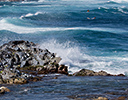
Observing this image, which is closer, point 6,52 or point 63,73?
point 63,73

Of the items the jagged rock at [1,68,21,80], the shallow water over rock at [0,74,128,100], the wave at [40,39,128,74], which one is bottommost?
the wave at [40,39,128,74]

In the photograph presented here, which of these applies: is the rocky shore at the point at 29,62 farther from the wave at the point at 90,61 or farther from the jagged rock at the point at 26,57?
the wave at the point at 90,61

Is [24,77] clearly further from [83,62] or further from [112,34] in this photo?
[112,34]

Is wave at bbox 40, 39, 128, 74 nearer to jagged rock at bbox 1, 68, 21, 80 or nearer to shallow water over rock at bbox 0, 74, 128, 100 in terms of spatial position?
shallow water over rock at bbox 0, 74, 128, 100

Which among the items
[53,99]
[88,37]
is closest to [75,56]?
[53,99]

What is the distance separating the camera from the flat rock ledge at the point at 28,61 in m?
17.5

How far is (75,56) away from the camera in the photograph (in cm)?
2258

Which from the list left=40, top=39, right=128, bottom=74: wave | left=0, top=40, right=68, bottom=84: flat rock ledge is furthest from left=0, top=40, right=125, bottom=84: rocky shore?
left=40, top=39, right=128, bottom=74: wave

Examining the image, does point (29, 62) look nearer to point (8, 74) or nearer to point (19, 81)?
point (8, 74)

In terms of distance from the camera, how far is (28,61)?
19297 mm

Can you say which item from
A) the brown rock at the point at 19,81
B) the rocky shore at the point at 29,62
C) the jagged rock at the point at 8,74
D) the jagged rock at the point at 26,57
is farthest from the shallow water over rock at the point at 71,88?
the jagged rock at the point at 26,57

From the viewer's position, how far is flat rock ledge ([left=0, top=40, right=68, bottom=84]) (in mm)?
17547

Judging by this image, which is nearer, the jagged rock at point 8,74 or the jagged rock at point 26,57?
the jagged rock at point 8,74

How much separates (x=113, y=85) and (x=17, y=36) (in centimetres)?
2361
